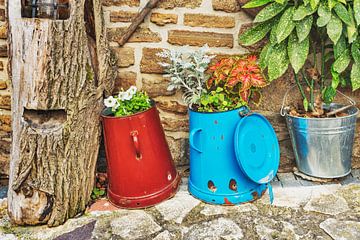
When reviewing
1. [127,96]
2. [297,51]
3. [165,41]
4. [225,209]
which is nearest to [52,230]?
[127,96]

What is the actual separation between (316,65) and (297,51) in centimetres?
33

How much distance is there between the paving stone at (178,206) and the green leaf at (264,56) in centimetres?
80

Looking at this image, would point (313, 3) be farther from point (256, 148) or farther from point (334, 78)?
point (256, 148)

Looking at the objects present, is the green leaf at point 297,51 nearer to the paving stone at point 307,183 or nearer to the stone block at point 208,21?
the stone block at point 208,21

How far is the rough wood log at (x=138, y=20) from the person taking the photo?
2.22 metres

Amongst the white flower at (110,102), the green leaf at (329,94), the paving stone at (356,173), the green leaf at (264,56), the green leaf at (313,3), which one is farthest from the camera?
the paving stone at (356,173)

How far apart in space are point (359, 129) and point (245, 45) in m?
0.89

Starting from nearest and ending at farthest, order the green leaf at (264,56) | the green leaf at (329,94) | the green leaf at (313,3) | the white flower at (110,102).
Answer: the green leaf at (313,3) < the white flower at (110,102) < the green leaf at (264,56) < the green leaf at (329,94)

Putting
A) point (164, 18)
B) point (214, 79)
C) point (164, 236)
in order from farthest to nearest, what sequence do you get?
point (164, 18) < point (214, 79) < point (164, 236)

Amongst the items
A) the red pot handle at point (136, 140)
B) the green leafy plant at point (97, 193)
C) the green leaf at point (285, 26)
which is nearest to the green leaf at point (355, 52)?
the green leaf at point (285, 26)

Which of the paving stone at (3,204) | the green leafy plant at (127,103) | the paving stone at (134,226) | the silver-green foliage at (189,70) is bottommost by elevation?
the paving stone at (3,204)

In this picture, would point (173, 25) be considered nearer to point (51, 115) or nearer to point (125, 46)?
point (125, 46)

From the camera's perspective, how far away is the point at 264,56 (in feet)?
7.09

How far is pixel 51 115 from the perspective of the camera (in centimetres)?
197
